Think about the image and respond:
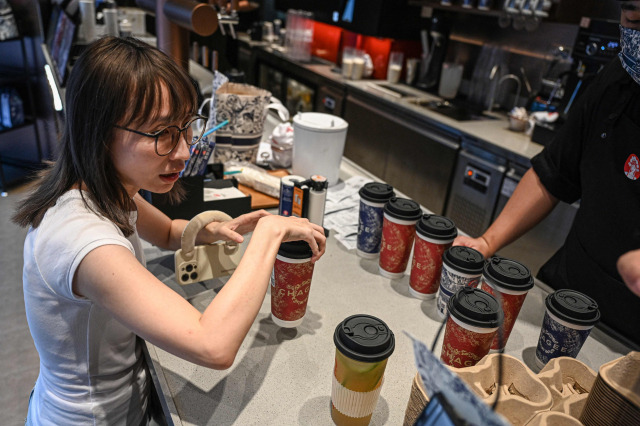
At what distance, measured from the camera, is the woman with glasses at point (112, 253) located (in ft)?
2.59

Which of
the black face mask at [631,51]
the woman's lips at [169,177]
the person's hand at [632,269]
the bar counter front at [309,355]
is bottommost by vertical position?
the bar counter front at [309,355]

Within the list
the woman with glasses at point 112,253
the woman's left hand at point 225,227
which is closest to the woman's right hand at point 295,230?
the woman with glasses at point 112,253

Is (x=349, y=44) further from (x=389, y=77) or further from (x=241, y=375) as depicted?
(x=241, y=375)

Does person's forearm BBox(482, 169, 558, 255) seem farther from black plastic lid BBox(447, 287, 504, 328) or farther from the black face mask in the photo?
black plastic lid BBox(447, 287, 504, 328)

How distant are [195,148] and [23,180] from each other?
297 centimetres

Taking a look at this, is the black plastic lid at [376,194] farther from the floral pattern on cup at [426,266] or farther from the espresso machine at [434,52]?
the espresso machine at [434,52]

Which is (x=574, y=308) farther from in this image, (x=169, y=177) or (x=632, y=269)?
(x=169, y=177)

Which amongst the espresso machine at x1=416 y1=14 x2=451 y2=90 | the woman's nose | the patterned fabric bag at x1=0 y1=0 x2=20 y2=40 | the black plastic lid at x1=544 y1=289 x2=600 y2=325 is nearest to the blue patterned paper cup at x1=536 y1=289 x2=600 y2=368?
the black plastic lid at x1=544 y1=289 x2=600 y2=325

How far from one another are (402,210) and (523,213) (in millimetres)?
492

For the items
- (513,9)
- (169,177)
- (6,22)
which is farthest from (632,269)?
(6,22)

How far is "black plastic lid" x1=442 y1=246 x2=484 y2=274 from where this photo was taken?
1.07 meters

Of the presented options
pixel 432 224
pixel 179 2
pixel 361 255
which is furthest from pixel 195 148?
pixel 432 224

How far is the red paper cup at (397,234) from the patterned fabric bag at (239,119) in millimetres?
748

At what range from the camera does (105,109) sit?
846 millimetres
